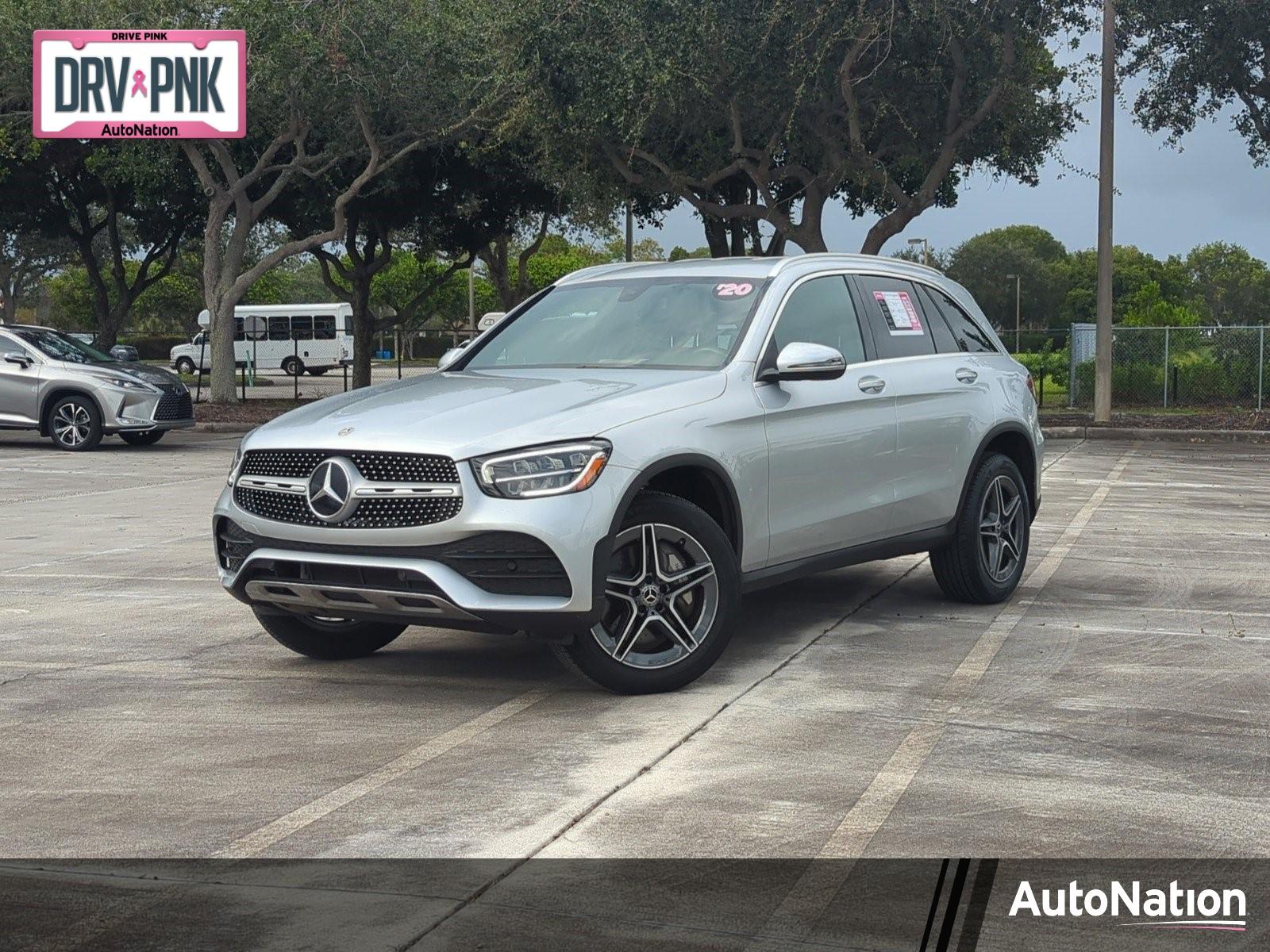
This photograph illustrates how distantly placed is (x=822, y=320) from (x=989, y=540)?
5.89 feet

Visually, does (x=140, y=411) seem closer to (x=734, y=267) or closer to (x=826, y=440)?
(x=734, y=267)

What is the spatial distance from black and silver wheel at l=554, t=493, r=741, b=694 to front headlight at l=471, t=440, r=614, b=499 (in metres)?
0.30

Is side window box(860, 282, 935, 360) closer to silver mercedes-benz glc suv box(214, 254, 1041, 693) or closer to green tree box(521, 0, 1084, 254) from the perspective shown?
silver mercedes-benz glc suv box(214, 254, 1041, 693)

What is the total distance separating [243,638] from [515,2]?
2229 cm

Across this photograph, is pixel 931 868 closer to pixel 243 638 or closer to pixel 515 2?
pixel 243 638

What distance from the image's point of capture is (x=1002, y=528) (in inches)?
357

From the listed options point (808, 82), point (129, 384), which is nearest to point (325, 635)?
point (129, 384)

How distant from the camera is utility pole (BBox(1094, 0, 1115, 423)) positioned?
87.7 ft

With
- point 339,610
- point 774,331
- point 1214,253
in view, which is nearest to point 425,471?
point 339,610

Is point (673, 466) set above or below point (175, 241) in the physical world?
below

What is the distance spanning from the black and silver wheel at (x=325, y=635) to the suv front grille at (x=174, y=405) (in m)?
15.8

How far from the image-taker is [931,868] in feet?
14.7

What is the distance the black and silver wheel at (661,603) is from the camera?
21.4 ft

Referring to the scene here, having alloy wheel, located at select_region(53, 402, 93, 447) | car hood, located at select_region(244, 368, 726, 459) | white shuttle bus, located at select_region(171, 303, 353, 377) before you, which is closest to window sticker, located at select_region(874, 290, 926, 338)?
car hood, located at select_region(244, 368, 726, 459)
